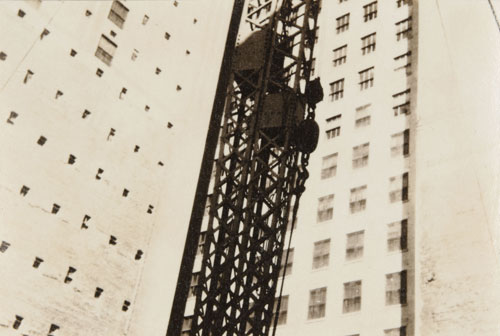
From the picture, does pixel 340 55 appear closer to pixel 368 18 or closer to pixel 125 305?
pixel 368 18

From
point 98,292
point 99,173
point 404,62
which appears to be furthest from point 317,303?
point 404,62

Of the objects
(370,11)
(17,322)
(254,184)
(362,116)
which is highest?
(370,11)

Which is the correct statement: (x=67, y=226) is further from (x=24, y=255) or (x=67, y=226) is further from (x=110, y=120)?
(x=110, y=120)

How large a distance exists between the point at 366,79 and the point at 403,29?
284 cm

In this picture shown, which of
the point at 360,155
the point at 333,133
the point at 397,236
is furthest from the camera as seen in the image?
the point at 333,133

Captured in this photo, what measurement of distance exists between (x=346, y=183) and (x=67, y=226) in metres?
11.2

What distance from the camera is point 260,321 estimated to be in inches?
390

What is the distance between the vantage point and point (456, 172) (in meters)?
21.7

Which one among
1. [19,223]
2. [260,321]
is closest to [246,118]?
[260,321]

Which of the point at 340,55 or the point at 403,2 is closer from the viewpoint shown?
the point at 403,2

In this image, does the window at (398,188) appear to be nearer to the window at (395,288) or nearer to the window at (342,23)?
the window at (395,288)

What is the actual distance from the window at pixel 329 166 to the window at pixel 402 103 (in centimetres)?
319

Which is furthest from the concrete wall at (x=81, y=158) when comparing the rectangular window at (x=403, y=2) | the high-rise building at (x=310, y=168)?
the rectangular window at (x=403, y=2)

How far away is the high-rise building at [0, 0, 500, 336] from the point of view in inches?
788
